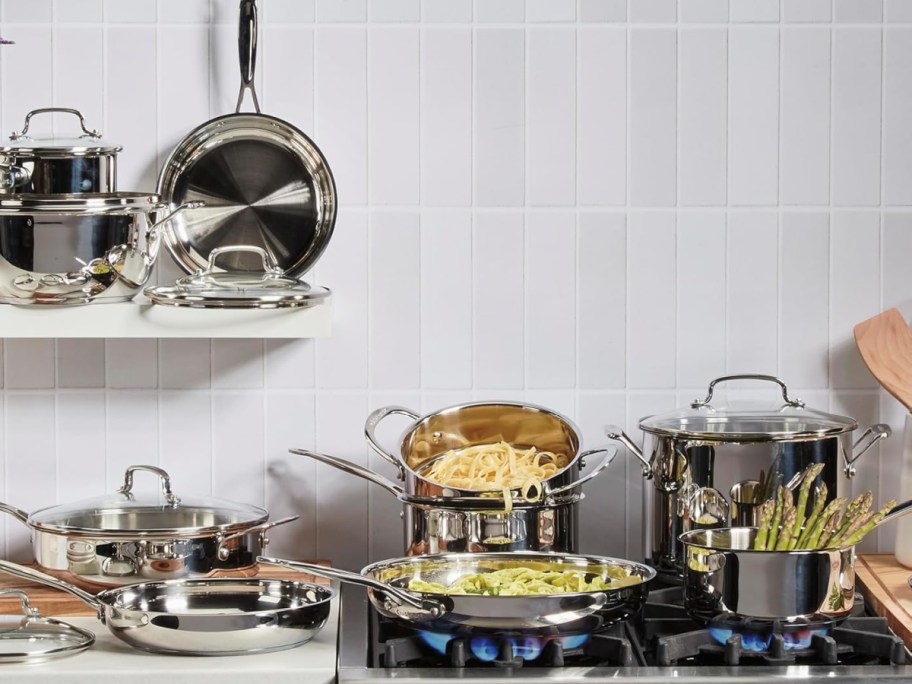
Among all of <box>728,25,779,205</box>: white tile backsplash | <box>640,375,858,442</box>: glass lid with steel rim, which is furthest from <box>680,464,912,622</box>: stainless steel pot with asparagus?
<box>728,25,779,205</box>: white tile backsplash

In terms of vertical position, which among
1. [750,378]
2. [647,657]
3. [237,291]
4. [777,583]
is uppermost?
[237,291]

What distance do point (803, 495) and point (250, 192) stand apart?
0.98 meters

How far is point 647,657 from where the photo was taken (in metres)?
1.47

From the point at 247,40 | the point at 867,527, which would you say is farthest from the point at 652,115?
the point at 867,527

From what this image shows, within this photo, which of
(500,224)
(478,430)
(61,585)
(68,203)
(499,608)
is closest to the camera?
(499,608)

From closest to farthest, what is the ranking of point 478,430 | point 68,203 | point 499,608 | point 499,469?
point 499,608
point 68,203
point 499,469
point 478,430

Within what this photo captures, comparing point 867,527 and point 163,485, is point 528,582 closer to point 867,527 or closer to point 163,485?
point 867,527

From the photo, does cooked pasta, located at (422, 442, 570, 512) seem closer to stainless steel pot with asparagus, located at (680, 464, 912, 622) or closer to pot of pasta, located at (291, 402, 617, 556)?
pot of pasta, located at (291, 402, 617, 556)

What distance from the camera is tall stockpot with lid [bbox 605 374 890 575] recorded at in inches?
65.3

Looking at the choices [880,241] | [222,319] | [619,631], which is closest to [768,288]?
[880,241]

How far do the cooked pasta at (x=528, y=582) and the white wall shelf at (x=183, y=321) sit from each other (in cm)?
39

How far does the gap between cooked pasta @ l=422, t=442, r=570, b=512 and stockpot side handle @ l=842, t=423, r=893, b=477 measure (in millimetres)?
407

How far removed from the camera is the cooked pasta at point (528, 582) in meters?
1.52

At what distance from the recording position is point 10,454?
6.39 ft
